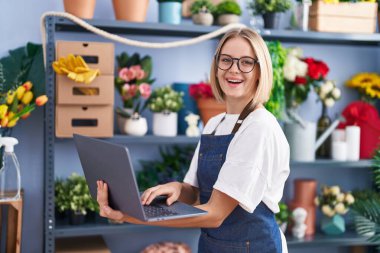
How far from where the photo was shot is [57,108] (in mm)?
2619

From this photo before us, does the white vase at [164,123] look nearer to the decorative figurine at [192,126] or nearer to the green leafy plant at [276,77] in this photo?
the decorative figurine at [192,126]

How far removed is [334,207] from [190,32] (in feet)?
4.05

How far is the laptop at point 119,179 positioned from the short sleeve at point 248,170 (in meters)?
0.12

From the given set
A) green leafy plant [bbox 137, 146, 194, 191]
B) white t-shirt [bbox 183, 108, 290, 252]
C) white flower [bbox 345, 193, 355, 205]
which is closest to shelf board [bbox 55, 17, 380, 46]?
green leafy plant [bbox 137, 146, 194, 191]

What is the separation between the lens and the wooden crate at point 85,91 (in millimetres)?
2602

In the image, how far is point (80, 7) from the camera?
106 inches

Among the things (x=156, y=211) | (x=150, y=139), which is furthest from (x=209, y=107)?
(x=156, y=211)

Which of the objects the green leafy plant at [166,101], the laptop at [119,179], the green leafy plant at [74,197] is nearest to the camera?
the laptop at [119,179]

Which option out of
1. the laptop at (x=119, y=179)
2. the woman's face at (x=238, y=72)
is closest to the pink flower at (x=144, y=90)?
the woman's face at (x=238, y=72)

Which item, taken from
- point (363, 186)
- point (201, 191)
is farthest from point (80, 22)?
point (363, 186)

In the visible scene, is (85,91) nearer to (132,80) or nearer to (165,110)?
(132,80)

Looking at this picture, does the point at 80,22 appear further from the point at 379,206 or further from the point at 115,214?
the point at 379,206

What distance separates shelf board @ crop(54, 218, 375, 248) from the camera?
8.85 ft

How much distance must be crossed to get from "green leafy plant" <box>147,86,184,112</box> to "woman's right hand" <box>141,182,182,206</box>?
1151 millimetres
